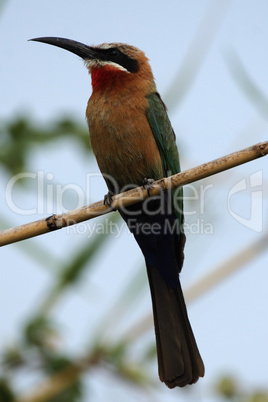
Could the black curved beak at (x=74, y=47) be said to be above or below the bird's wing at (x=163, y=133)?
above

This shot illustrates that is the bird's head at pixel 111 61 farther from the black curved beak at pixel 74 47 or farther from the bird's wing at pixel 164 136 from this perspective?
the bird's wing at pixel 164 136

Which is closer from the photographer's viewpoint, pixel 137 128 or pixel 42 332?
pixel 42 332

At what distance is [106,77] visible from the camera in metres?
3.44

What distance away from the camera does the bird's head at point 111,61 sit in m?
3.46

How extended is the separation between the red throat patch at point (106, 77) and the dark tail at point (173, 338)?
121 centimetres

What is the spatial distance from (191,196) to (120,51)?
143 cm

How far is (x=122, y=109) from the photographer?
3.22 metres

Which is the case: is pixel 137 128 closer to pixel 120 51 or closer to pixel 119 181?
pixel 119 181

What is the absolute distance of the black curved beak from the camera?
11.9 ft

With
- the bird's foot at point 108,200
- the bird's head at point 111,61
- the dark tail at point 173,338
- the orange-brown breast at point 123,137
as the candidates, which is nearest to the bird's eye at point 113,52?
the bird's head at point 111,61

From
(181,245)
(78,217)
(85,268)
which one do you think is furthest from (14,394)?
(181,245)

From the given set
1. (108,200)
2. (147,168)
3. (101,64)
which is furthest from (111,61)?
(108,200)

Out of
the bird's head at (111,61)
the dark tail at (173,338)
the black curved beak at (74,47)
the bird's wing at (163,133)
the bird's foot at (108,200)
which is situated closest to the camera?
the bird's foot at (108,200)

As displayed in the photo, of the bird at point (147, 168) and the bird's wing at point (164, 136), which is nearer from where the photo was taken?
the bird at point (147, 168)
